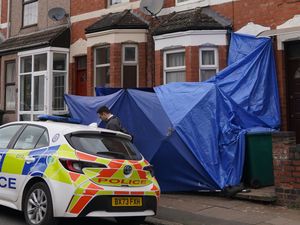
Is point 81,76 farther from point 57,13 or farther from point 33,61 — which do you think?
point 57,13

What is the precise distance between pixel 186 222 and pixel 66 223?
1.86 metres

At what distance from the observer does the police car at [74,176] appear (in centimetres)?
608

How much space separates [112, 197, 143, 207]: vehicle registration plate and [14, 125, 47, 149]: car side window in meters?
1.59

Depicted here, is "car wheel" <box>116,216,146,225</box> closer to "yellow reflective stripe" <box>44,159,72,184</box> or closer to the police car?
the police car

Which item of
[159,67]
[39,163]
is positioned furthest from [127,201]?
[159,67]

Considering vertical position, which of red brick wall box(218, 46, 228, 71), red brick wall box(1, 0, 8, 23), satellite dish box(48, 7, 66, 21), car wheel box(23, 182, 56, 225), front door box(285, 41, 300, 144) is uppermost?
red brick wall box(1, 0, 8, 23)

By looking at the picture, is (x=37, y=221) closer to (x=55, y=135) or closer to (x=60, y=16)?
(x=55, y=135)

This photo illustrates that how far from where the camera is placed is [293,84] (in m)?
11.0

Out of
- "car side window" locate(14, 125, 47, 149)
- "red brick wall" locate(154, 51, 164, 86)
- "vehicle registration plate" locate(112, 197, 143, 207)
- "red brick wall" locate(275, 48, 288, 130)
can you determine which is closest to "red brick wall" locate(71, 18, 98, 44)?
"red brick wall" locate(154, 51, 164, 86)

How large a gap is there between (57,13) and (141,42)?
13.7 feet

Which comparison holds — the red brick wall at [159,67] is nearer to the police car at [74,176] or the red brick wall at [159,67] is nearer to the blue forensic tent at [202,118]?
the blue forensic tent at [202,118]

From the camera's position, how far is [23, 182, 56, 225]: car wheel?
6184 millimetres

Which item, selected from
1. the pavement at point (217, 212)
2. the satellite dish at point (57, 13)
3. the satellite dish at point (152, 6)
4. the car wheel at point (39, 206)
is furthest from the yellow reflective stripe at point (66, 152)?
the satellite dish at point (57, 13)

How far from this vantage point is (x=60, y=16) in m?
16.5
